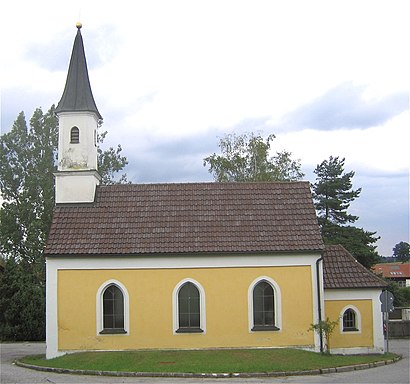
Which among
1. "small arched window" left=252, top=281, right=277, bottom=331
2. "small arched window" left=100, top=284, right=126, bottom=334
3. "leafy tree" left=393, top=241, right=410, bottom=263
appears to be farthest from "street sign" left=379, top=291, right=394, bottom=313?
"leafy tree" left=393, top=241, right=410, bottom=263

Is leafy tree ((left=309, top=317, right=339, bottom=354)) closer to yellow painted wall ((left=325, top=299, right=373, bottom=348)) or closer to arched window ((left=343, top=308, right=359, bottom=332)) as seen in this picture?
yellow painted wall ((left=325, top=299, right=373, bottom=348))

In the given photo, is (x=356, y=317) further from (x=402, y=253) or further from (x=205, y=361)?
(x=402, y=253)

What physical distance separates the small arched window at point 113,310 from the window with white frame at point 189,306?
2.32 meters

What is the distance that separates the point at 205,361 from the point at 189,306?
3926 millimetres

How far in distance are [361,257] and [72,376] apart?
31.7m

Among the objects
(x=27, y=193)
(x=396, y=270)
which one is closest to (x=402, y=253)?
(x=396, y=270)

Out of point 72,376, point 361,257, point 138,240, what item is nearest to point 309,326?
point 138,240

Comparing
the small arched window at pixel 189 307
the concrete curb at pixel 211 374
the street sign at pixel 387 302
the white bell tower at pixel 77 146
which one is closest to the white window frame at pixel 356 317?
the street sign at pixel 387 302

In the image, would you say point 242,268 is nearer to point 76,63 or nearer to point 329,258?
point 329,258

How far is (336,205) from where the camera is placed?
5053 centimetres

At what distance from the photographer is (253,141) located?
158ft

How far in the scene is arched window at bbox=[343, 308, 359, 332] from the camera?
27.9 m

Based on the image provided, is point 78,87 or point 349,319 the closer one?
point 349,319

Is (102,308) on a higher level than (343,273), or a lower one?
lower
